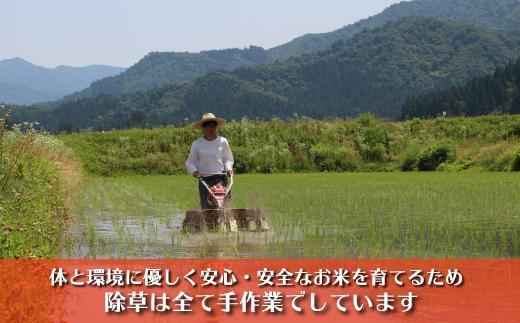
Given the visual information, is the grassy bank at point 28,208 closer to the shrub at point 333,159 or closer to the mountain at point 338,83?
the shrub at point 333,159

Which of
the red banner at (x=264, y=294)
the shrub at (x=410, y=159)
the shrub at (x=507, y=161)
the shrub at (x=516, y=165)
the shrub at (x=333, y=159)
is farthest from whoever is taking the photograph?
the shrub at (x=333, y=159)

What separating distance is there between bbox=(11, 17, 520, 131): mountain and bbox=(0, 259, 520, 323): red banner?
5180 inches

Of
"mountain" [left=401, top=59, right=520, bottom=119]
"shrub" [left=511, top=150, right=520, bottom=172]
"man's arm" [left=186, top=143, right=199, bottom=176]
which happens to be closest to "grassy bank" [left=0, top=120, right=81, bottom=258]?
"man's arm" [left=186, top=143, right=199, bottom=176]

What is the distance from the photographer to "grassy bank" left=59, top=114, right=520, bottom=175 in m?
34.4

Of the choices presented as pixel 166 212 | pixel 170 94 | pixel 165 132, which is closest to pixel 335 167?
pixel 165 132

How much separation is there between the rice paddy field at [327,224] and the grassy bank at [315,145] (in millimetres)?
13258

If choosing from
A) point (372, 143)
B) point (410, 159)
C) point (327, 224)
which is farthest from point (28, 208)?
point (372, 143)

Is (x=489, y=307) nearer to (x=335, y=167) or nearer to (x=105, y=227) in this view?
(x=105, y=227)

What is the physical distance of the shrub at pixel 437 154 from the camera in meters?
32.1

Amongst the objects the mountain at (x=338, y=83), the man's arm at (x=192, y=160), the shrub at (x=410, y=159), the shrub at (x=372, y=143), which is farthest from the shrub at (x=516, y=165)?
the mountain at (x=338, y=83)

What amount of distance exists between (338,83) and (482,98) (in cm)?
10435

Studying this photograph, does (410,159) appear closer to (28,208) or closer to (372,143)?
(372,143)

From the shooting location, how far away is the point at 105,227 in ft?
42.5

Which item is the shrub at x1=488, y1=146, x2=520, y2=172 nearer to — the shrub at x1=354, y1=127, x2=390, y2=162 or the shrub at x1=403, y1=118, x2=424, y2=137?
the shrub at x1=354, y1=127, x2=390, y2=162
